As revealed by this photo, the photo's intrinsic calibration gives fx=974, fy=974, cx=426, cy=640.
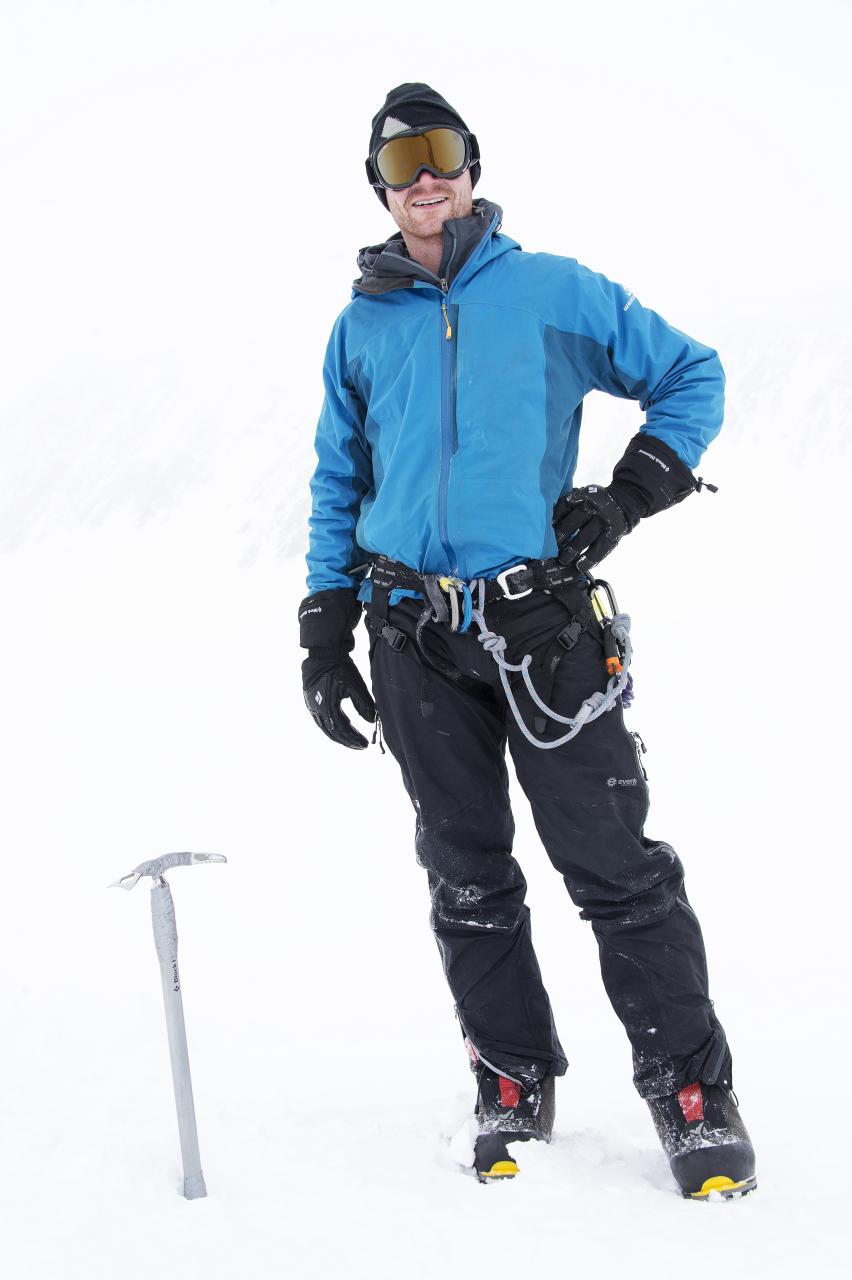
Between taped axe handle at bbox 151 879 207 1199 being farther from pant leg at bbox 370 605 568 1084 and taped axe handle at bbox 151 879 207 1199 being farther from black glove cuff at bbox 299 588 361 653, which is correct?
black glove cuff at bbox 299 588 361 653

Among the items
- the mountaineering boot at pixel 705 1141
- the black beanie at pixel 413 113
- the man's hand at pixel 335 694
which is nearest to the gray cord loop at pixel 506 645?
the man's hand at pixel 335 694

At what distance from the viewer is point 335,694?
2.78 m

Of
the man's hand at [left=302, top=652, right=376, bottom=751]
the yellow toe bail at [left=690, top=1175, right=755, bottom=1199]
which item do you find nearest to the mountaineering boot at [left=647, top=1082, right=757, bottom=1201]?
the yellow toe bail at [left=690, top=1175, right=755, bottom=1199]

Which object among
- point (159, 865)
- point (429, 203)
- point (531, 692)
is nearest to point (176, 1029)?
point (159, 865)

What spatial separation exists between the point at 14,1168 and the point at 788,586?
369 inches

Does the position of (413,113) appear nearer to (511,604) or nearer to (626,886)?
(511,604)

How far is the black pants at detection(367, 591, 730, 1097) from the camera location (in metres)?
2.39

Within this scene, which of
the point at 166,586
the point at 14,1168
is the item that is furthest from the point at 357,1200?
the point at 166,586

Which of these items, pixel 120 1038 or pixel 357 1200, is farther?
pixel 120 1038

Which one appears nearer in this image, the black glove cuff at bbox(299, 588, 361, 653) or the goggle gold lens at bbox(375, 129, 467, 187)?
the goggle gold lens at bbox(375, 129, 467, 187)

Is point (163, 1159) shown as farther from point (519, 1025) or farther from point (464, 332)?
point (464, 332)

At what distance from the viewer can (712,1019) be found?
243 centimetres

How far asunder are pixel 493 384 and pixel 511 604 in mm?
556

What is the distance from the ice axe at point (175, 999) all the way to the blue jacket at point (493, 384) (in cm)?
99
